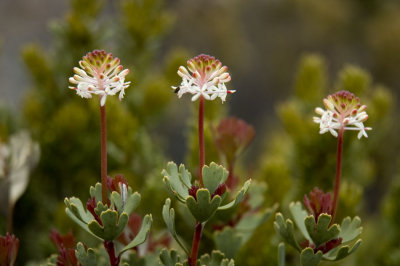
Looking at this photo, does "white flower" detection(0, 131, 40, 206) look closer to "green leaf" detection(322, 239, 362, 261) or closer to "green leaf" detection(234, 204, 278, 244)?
"green leaf" detection(234, 204, 278, 244)

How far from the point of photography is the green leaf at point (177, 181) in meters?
0.51

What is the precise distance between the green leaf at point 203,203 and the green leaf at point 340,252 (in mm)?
152

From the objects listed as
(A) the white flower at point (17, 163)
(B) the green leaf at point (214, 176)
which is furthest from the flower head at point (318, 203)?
(A) the white flower at point (17, 163)

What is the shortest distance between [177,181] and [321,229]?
16 cm

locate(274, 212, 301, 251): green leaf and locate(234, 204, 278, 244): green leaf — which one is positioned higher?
locate(234, 204, 278, 244): green leaf

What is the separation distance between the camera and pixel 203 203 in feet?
1.62

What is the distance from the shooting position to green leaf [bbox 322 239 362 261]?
0.54 meters

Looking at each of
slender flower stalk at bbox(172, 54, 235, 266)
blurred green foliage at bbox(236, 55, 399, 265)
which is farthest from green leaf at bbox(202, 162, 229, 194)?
blurred green foliage at bbox(236, 55, 399, 265)

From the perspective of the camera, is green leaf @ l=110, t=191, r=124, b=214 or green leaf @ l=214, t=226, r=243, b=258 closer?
green leaf @ l=110, t=191, r=124, b=214

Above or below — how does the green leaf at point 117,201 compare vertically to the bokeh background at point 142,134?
below

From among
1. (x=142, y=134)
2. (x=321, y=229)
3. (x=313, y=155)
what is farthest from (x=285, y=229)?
(x=142, y=134)

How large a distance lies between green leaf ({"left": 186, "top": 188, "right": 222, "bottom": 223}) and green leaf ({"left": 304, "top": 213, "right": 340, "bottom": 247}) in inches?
4.3

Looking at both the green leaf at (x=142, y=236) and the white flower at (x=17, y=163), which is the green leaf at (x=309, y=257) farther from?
the white flower at (x=17, y=163)

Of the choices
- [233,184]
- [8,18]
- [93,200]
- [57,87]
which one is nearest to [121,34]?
[57,87]
